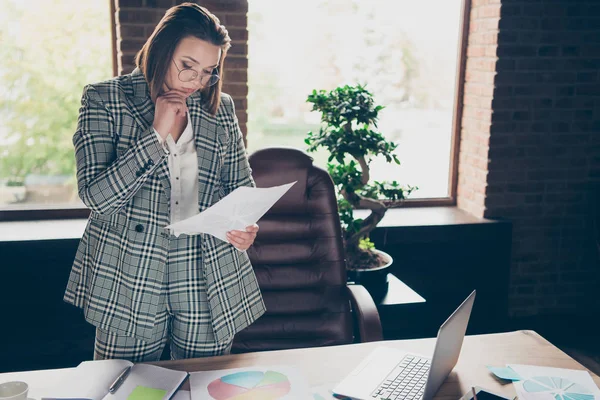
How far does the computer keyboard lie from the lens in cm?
150

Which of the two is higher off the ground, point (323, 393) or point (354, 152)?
point (354, 152)

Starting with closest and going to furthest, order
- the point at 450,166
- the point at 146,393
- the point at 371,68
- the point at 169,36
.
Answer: the point at 146,393, the point at 169,36, the point at 371,68, the point at 450,166

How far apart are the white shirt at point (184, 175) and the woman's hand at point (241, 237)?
0.15m

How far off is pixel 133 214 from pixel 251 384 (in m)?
0.55

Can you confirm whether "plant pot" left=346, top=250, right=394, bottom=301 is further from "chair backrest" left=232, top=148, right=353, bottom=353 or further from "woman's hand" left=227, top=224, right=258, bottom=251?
"woman's hand" left=227, top=224, right=258, bottom=251

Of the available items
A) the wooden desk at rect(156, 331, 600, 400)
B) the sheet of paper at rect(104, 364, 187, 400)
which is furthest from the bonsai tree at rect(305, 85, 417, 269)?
the sheet of paper at rect(104, 364, 187, 400)

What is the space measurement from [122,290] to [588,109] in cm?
283

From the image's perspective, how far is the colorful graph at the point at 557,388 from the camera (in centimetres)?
151

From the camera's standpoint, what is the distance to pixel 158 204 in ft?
5.53

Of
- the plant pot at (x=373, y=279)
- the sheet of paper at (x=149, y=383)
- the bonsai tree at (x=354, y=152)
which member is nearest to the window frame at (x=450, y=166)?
the bonsai tree at (x=354, y=152)

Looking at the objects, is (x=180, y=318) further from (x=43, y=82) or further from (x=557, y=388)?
(x=43, y=82)

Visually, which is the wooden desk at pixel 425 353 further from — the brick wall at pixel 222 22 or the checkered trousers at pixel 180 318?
the brick wall at pixel 222 22

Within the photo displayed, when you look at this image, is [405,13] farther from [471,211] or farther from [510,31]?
[471,211]

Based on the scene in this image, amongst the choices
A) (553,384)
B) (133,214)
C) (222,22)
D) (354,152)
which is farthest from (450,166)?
(133,214)
